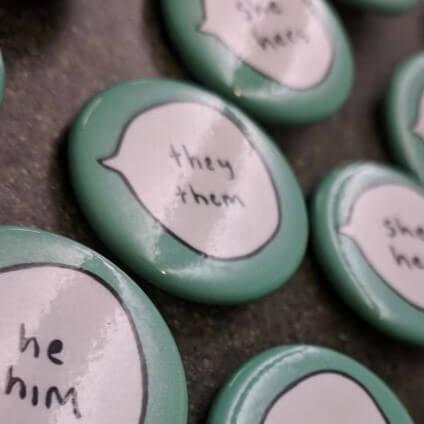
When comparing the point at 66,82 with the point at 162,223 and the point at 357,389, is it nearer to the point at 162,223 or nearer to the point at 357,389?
the point at 162,223

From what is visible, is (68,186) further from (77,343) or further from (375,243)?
(375,243)

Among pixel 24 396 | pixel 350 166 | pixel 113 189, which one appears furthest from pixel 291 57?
pixel 24 396

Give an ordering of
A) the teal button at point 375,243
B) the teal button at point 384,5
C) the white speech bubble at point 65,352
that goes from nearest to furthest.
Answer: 1. the white speech bubble at point 65,352
2. the teal button at point 375,243
3. the teal button at point 384,5

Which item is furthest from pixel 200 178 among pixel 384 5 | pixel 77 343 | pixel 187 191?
pixel 384 5

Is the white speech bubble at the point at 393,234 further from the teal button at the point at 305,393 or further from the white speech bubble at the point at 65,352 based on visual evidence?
the white speech bubble at the point at 65,352

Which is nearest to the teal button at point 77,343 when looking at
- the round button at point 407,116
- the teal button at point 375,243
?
the teal button at point 375,243

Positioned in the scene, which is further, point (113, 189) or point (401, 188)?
point (401, 188)
